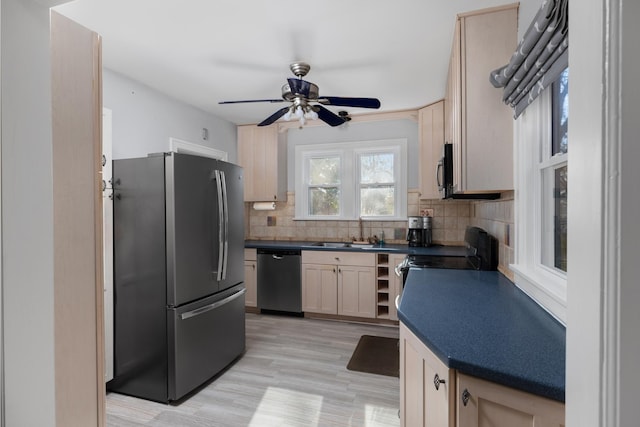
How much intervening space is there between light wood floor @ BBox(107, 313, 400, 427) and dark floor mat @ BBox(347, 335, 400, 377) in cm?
7

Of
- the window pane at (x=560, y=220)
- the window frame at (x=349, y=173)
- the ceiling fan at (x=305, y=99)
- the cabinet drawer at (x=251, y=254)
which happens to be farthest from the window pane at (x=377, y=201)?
the window pane at (x=560, y=220)

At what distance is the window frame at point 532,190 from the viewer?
1.56 metres

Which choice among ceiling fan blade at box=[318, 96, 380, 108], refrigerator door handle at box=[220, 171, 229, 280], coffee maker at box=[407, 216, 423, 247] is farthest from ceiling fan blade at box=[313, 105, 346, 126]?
coffee maker at box=[407, 216, 423, 247]

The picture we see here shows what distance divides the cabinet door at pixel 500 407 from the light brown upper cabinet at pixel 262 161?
3.58m

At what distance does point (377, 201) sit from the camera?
4.17m

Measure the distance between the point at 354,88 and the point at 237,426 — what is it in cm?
290

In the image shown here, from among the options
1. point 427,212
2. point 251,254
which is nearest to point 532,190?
point 427,212

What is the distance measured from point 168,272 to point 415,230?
107 inches

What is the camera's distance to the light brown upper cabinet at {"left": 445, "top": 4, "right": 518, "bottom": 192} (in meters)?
1.82

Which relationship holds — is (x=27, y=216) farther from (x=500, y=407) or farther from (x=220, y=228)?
(x=220, y=228)

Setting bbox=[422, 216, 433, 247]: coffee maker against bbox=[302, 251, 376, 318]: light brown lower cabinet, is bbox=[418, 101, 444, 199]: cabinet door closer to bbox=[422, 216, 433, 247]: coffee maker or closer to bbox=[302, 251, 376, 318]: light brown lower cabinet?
bbox=[422, 216, 433, 247]: coffee maker

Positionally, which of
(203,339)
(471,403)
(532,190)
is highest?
(532,190)

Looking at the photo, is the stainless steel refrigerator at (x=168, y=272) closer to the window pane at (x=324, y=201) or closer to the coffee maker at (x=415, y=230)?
the window pane at (x=324, y=201)
